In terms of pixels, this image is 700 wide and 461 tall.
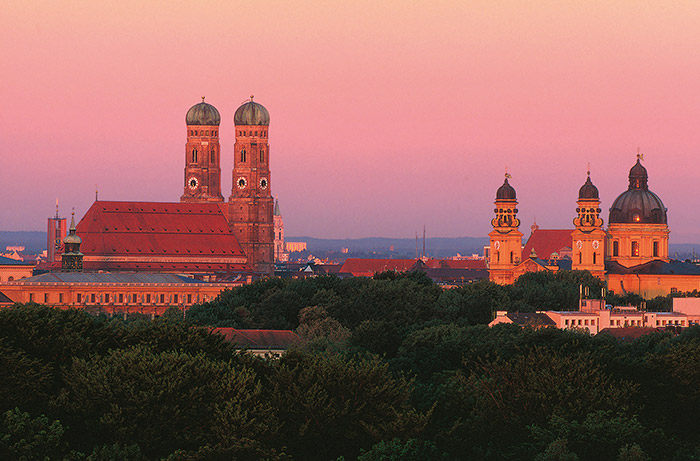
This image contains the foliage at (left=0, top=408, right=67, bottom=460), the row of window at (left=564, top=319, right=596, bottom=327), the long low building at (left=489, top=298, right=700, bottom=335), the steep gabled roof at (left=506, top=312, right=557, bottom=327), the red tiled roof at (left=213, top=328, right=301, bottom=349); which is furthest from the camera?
the row of window at (left=564, top=319, right=596, bottom=327)

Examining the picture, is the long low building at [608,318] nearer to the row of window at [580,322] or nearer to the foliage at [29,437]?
the row of window at [580,322]

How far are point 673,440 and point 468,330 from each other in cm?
3778

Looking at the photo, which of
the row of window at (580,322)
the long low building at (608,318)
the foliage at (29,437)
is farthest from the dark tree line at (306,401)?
the row of window at (580,322)

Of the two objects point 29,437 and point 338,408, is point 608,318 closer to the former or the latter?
point 338,408

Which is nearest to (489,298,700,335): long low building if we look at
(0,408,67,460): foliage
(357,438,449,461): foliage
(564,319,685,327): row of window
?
(564,319,685,327): row of window

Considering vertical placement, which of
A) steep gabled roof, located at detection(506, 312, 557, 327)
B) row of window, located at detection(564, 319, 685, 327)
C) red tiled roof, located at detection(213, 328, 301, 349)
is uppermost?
steep gabled roof, located at detection(506, 312, 557, 327)

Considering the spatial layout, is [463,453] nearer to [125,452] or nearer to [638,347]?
[125,452]

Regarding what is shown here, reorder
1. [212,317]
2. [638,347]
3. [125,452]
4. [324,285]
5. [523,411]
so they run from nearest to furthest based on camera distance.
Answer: [125,452] < [523,411] < [638,347] < [212,317] < [324,285]

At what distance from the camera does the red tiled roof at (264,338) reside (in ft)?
450

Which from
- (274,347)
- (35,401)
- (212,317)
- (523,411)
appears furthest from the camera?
(212,317)

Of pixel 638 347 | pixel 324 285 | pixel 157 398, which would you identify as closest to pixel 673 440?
pixel 157 398

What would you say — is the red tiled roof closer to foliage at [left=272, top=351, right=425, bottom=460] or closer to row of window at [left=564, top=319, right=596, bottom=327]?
row of window at [left=564, top=319, right=596, bottom=327]

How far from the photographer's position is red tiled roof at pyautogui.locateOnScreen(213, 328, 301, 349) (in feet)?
450

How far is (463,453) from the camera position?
276ft
